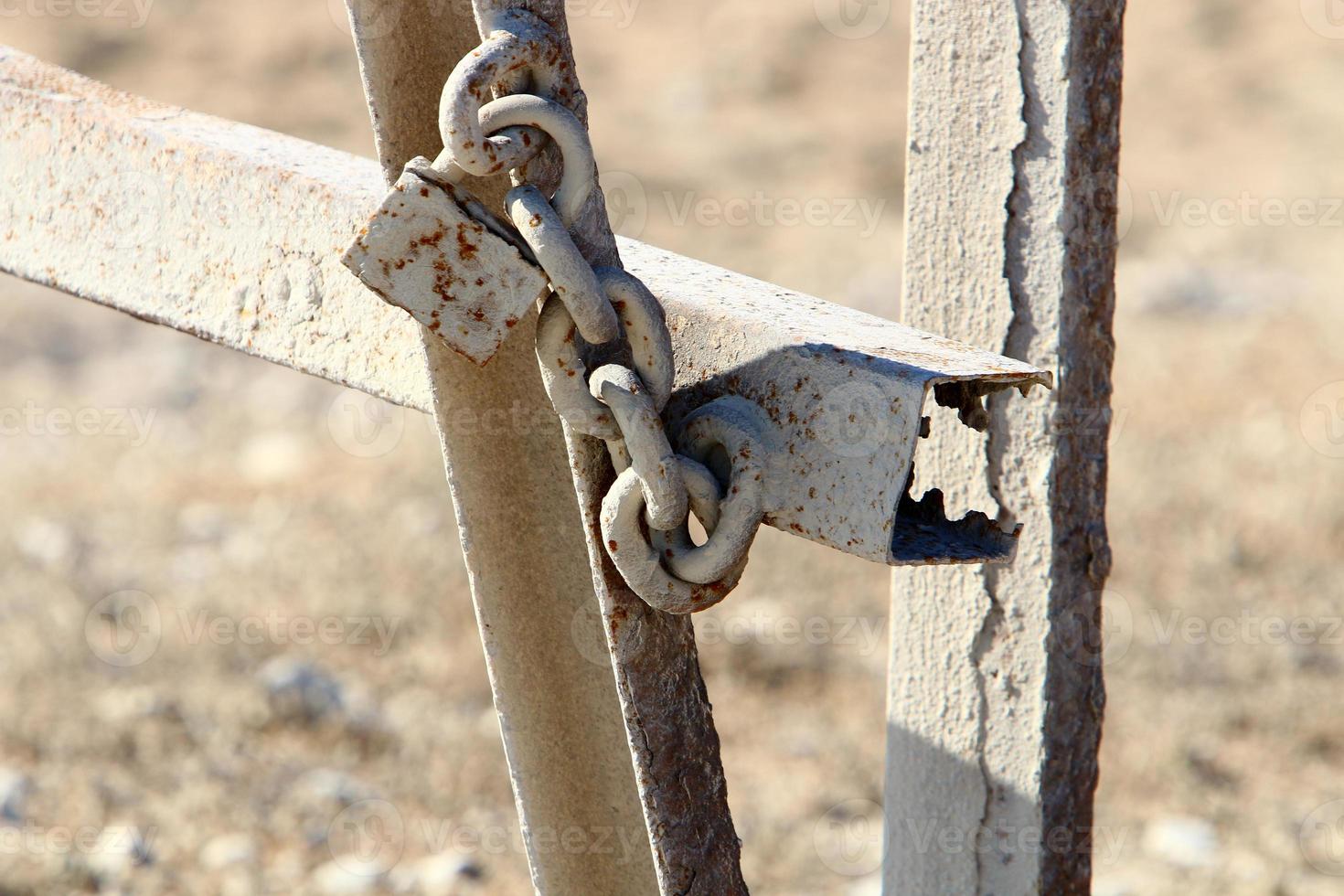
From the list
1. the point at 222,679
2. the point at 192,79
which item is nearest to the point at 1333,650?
the point at 222,679

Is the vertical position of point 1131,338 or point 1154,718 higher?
point 1131,338

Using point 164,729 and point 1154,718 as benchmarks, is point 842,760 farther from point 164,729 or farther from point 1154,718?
point 164,729

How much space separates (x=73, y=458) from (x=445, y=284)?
579 cm

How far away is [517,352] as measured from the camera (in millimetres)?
1282
